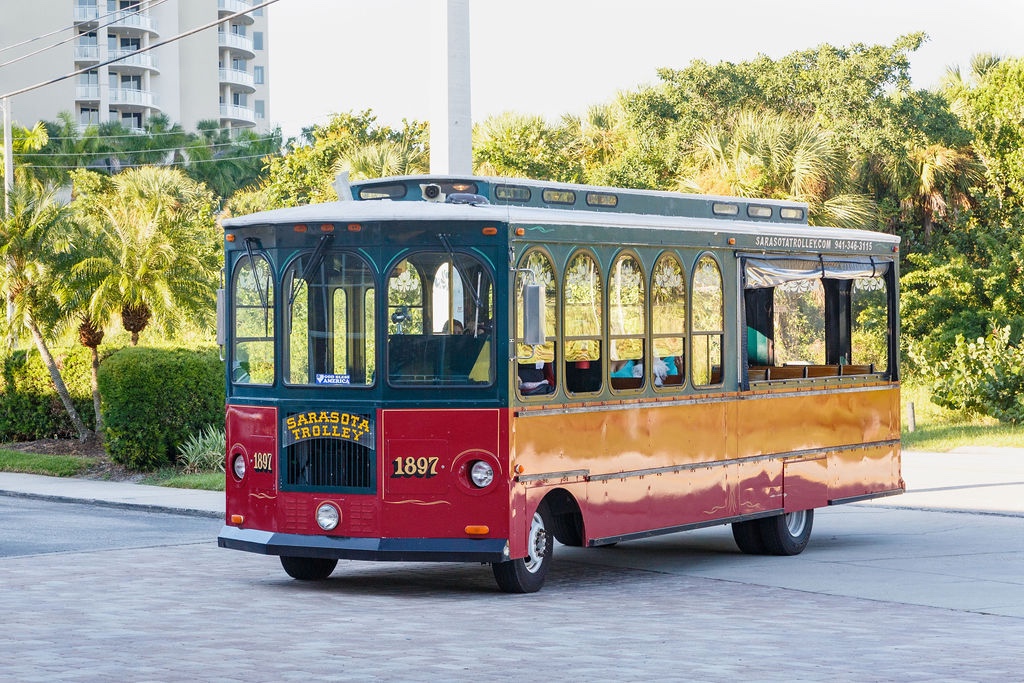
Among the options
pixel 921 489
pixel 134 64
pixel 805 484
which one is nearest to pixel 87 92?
pixel 134 64

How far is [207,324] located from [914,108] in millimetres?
16496

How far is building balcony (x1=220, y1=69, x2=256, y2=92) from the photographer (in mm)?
113250

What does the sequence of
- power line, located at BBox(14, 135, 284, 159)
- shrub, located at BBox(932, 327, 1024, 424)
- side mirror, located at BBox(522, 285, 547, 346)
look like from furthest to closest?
power line, located at BBox(14, 135, 284, 159) → shrub, located at BBox(932, 327, 1024, 424) → side mirror, located at BBox(522, 285, 547, 346)

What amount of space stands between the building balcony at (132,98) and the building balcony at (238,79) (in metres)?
12.3

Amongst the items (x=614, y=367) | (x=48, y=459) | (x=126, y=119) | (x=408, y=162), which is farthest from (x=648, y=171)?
(x=126, y=119)

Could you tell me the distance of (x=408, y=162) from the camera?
34062 mm

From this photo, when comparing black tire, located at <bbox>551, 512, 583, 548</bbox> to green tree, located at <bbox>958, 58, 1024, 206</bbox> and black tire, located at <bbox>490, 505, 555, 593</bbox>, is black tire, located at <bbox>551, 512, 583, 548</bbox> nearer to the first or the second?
black tire, located at <bbox>490, 505, 555, 593</bbox>

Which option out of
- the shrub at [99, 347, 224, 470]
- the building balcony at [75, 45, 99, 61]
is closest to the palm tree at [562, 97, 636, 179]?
the shrub at [99, 347, 224, 470]

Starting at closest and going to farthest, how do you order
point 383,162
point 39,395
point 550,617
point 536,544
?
point 550,617
point 536,544
point 39,395
point 383,162

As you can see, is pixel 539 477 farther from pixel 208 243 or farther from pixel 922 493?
pixel 208 243

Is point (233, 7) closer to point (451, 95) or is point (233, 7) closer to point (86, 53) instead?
point (86, 53)

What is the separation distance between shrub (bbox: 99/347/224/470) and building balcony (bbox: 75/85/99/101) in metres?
76.0

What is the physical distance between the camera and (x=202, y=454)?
22.9 metres

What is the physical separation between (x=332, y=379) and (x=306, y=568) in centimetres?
184
